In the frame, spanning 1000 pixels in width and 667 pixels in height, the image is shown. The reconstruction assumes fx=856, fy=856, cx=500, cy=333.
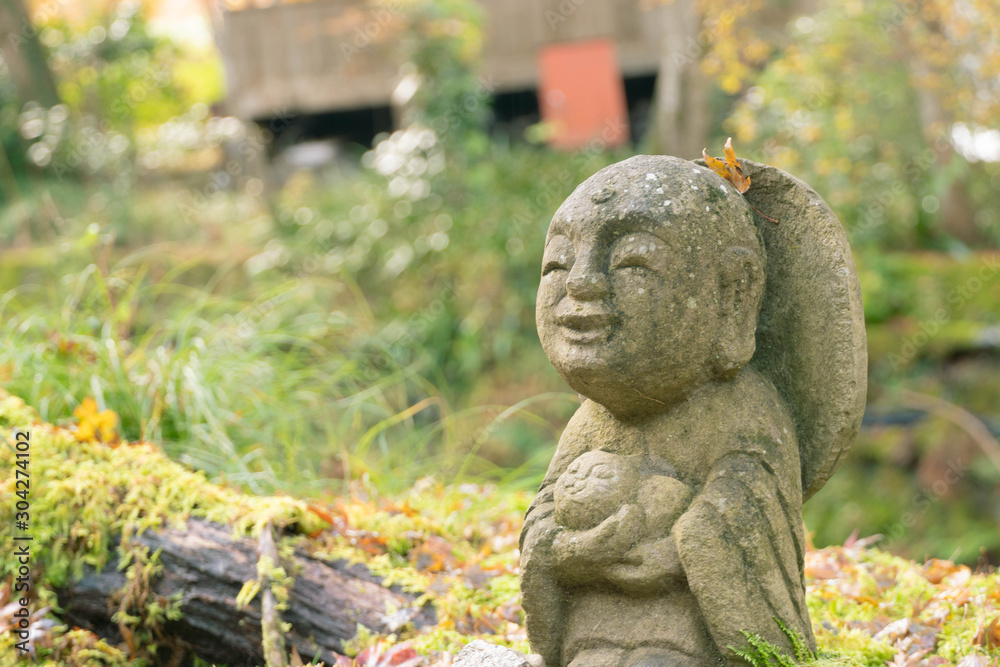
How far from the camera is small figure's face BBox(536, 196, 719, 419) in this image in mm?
2293

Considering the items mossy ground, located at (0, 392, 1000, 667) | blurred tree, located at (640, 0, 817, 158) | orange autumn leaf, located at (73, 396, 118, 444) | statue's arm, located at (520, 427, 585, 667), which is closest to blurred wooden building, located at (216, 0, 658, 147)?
blurred tree, located at (640, 0, 817, 158)

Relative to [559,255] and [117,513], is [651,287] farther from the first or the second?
[117,513]

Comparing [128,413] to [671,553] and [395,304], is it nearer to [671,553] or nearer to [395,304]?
[671,553]

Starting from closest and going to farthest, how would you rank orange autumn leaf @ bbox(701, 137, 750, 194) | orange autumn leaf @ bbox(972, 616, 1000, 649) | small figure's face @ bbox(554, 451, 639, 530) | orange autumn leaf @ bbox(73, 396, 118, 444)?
small figure's face @ bbox(554, 451, 639, 530) < orange autumn leaf @ bbox(701, 137, 750, 194) < orange autumn leaf @ bbox(972, 616, 1000, 649) < orange autumn leaf @ bbox(73, 396, 118, 444)

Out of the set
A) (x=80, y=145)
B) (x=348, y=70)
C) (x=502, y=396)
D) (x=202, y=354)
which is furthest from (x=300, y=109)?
(x=202, y=354)

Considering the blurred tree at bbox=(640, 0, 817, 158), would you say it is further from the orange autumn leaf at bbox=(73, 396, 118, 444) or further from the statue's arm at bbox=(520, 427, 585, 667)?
the statue's arm at bbox=(520, 427, 585, 667)

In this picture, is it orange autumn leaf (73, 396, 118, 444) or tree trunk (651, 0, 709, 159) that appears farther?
tree trunk (651, 0, 709, 159)

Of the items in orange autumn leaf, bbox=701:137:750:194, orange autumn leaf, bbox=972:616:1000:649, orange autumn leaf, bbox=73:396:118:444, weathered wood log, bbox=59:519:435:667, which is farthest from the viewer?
orange autumn leaf, bbox=73:396:118:444

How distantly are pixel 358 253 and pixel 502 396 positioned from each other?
2280 millimetres

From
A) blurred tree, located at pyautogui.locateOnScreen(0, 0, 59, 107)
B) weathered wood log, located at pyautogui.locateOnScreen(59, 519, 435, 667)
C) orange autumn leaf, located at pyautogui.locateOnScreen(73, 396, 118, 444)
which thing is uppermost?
blurred tree, located at pyautogui.locateOnScreen(0, 0, 59, 107)

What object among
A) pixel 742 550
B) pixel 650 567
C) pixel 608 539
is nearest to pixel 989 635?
pixel 742 550

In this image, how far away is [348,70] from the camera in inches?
455

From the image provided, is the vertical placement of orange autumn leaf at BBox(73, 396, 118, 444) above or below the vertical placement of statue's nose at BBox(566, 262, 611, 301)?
below

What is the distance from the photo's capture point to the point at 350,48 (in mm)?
10938
